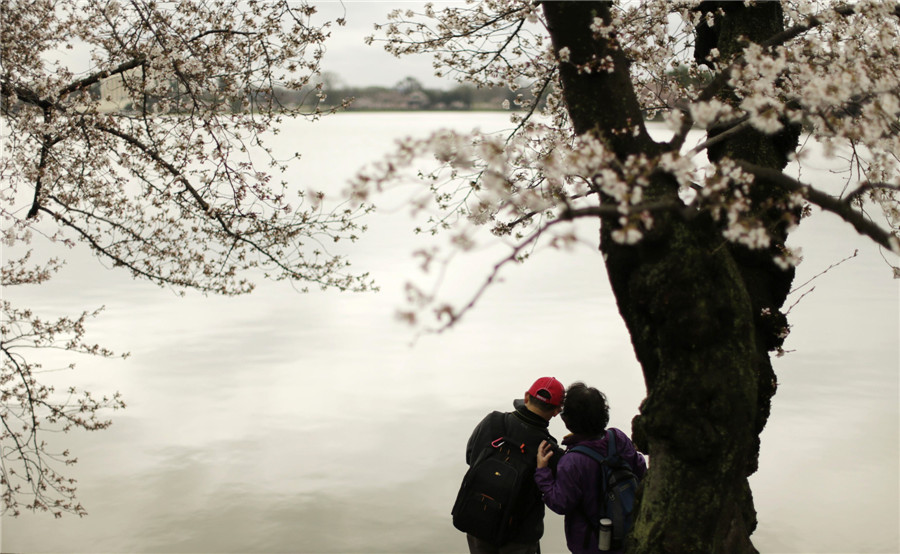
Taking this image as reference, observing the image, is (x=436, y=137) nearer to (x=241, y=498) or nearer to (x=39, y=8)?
(x=39, y=8)

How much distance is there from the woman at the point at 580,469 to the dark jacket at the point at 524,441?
3.1 inches

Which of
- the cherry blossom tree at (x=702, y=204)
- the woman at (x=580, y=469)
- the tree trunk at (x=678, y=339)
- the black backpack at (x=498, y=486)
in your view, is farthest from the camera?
the black backpack at (x=498, y=486)

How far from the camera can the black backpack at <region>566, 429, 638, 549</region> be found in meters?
3.69

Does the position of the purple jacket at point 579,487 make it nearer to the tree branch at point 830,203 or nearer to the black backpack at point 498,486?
the black backpack at point 498,486

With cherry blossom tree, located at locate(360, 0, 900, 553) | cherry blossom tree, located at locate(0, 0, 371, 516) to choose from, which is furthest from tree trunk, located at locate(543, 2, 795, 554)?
cherry blossom tree, located at locate(0, 0, 371, 516)

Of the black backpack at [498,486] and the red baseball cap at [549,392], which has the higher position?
the red baseball cap at [549,392]

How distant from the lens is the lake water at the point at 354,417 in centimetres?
725

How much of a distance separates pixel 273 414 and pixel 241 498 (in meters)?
2.38

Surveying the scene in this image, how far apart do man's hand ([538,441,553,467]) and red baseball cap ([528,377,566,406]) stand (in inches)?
7.8

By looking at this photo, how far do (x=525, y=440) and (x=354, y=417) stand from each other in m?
6.54

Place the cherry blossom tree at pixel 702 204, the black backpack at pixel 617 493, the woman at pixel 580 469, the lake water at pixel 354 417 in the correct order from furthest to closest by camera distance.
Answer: the lake water at pixel 354 417
the black backpack at pixel 617 493
the woman at pixel 580 469
the cherry blossom tree at pixel 702 204

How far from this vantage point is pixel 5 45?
5.57 m

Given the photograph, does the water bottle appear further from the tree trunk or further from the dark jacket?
the dark jacket

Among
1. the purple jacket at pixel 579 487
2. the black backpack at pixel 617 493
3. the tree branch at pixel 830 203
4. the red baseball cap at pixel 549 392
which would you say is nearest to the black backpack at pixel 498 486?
the purple jacket at pixel 579 487
